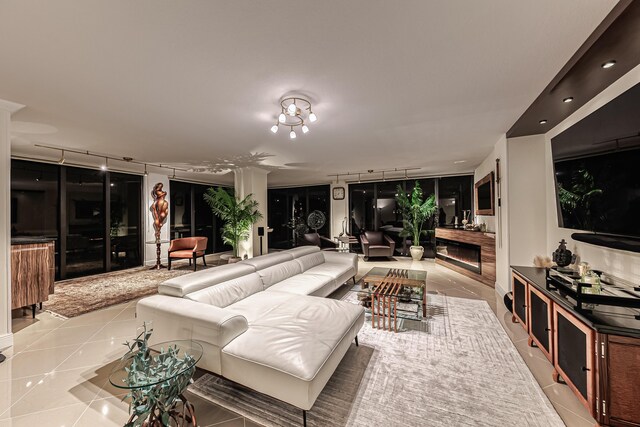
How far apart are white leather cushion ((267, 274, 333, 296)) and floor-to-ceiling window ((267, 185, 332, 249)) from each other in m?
5.13

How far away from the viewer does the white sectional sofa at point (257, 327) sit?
4.90 feet

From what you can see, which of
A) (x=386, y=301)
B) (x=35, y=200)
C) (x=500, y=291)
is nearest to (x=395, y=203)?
(x=500, y=291)

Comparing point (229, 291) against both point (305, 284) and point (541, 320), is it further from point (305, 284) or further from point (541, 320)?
point (541, 320)

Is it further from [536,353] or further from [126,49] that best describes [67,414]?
[536,353]

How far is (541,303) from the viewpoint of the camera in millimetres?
2146

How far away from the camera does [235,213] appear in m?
5.76

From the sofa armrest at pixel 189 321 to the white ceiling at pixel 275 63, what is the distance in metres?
1.87

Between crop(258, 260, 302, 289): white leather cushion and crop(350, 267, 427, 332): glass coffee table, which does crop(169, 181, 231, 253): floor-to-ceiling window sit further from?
crop(350, 267, 427, 332): glass coffee table

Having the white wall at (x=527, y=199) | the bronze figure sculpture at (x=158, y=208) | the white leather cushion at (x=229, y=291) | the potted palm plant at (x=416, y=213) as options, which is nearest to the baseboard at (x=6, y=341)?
the white leather cushion at (x=229, y=291)

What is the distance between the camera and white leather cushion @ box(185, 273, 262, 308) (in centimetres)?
226

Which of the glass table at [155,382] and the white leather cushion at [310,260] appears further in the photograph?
the white leather cushion at [310,260]

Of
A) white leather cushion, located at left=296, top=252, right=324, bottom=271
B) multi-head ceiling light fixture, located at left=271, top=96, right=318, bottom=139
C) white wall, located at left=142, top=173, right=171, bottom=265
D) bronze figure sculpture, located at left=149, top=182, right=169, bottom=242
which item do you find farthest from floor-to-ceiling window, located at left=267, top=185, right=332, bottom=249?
multi-head ceiling light fixture, located at left=271, top=96, right=318, bottom=139

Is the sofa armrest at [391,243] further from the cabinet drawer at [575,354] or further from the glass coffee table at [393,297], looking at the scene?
the cabinet drawer at [575,354]

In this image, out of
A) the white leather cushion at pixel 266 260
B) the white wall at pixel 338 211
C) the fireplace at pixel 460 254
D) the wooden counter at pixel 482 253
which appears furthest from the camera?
the white wall at pixel 338 211
